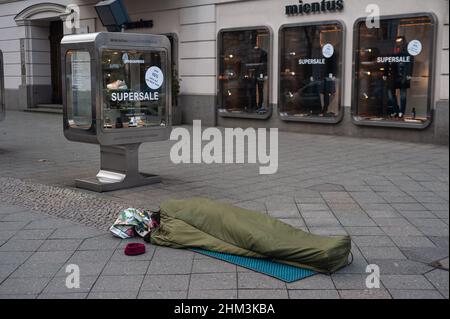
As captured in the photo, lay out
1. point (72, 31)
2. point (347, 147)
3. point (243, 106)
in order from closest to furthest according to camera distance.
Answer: point (347, 147) < point (243, 106) < point (72, 31)

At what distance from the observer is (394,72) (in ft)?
42.6

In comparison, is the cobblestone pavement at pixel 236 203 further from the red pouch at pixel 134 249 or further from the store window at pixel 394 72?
the store window at pixel 394 72

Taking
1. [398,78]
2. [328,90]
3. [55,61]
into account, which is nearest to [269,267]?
[398,78]

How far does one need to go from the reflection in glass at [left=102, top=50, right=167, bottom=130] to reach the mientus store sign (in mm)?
6639

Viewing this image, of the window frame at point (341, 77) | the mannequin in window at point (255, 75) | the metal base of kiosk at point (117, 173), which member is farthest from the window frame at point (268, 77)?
the metal base of kiosk at point (117, 173)

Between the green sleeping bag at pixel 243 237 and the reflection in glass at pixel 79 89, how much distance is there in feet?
8.48

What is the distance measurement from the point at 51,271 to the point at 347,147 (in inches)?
324

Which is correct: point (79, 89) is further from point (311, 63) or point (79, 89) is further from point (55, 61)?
point (55, 61)

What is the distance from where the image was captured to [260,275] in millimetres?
4570

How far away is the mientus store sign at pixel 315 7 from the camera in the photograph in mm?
13492

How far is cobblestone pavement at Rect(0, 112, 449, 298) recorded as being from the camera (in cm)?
435

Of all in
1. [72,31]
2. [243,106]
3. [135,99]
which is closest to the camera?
[135,99]
